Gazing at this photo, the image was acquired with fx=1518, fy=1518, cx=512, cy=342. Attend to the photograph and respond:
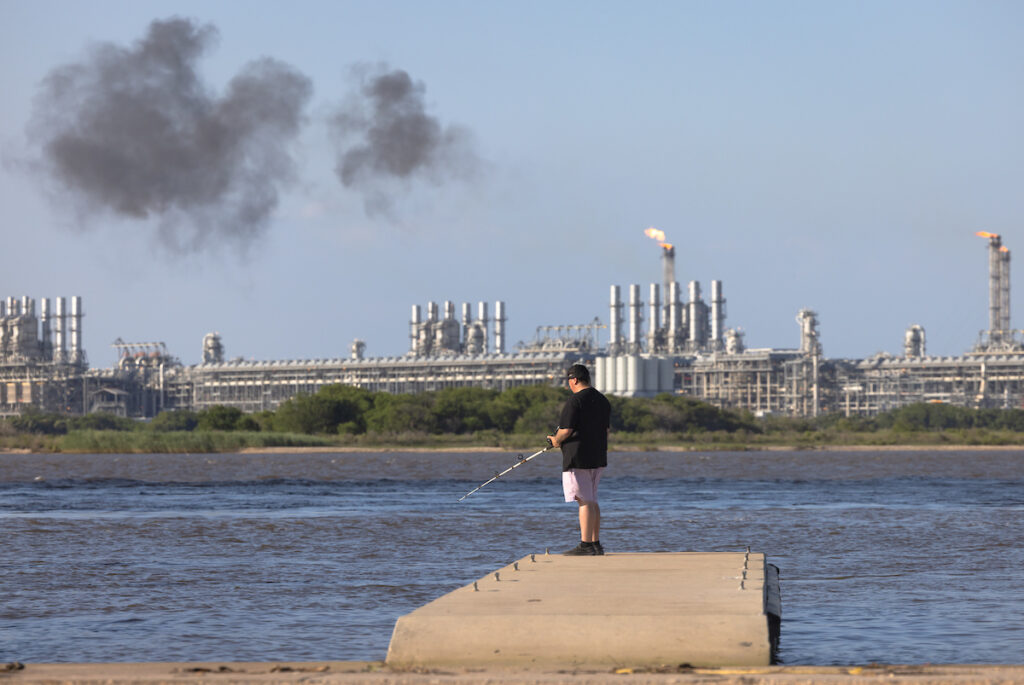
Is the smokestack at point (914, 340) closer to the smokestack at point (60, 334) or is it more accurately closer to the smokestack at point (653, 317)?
the smokestack at point (653, 317)

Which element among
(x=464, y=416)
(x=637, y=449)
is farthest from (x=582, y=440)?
(x=464, y=416)

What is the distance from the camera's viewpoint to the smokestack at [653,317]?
18925cm

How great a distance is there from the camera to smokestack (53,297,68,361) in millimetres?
190625

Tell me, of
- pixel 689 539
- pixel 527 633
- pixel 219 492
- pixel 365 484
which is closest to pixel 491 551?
pixel 689 539

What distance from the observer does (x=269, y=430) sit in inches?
5089

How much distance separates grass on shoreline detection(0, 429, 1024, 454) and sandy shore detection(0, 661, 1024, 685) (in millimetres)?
91109

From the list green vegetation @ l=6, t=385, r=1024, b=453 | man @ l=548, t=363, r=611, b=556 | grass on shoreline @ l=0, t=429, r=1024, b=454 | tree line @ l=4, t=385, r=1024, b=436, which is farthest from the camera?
tree line @ l=4, t=385, r=1024, b=436

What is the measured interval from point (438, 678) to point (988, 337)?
189m

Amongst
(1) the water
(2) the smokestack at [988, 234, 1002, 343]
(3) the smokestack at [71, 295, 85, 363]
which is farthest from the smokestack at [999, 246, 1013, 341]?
(1) the water

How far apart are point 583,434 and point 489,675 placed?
18.5 ft

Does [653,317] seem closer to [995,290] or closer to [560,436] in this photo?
[995,290]

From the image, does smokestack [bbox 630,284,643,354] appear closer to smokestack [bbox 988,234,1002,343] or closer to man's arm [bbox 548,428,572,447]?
smokestack [bbox 988,234,1002,343]

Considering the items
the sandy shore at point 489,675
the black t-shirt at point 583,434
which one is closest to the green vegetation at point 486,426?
the black t-shirt at point 583,434

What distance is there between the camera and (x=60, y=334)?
194 metres
